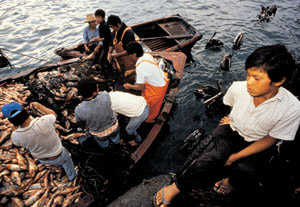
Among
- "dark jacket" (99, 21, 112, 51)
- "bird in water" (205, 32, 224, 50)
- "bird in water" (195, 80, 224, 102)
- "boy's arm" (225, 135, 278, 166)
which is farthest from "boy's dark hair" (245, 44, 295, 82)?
"bird in water" (205, 32, 224, 50)

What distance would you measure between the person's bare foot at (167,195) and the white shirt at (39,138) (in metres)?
2.34

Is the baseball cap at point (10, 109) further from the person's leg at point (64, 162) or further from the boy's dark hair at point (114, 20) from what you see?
the boy's dark hair at point (114, 20)

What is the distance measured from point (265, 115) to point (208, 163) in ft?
3.94

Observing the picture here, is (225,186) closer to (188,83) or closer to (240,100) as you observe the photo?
(240,100)

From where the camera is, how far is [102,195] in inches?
149

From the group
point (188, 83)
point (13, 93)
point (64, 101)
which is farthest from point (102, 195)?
point (188, 83)

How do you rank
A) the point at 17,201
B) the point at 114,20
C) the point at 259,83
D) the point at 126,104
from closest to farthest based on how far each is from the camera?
the point at 259,83 → the point at 17,201 → the point at 126,104 → the point at 114,20

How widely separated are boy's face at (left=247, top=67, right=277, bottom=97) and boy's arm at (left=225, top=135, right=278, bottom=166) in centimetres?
75

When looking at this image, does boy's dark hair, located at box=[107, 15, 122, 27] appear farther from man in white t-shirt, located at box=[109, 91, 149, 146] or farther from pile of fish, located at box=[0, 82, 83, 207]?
pile of fish, located at box=[0, 82, 83, 207]

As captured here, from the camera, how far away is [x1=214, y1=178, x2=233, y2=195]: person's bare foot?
3.62m

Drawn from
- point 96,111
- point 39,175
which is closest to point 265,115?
point 96,111

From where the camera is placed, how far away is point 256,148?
2.60m

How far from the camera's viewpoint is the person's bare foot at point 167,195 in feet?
10.2

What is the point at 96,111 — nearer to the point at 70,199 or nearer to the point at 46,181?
the point at 70,199
